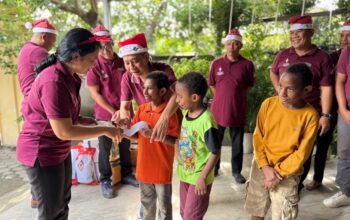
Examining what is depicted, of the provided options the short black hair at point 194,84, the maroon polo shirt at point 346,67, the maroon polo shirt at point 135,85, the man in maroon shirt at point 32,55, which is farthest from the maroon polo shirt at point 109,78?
the maroon polo shirt at point 346,67

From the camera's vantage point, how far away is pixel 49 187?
6.60ft

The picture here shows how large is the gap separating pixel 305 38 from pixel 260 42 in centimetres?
346

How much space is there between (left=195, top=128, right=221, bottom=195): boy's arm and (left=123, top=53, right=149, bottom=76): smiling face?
784 millimetres

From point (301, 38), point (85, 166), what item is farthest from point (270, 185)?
point (85, 166)

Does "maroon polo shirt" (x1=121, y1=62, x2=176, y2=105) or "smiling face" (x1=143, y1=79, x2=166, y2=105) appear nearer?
"smiling face" (x1=143, y1=79, x2=166, y2=105)

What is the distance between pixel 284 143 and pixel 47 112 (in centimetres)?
150

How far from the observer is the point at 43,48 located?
3.05m

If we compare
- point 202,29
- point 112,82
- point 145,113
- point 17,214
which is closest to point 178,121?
point 145,113

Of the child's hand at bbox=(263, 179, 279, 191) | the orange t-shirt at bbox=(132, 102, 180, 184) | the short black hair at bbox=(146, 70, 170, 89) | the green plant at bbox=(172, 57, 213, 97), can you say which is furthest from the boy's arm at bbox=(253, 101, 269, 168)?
the green plant at bbox=(172, 57, 213, 97)

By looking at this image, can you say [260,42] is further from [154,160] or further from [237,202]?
[154,160]

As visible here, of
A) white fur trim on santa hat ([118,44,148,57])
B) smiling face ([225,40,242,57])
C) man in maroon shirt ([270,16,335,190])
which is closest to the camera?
white fur trim on santa hat ([118,44,148,57])

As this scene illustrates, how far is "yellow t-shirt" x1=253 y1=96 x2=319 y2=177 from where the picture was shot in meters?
2.13

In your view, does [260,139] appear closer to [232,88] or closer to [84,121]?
[84,121]

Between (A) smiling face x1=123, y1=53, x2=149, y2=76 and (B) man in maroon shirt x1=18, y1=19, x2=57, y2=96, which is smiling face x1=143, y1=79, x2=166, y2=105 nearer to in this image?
(A) smiling face x1=123, y1=53, x2=149, y2=76
